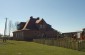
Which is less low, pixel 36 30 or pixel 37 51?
pixel 36 30

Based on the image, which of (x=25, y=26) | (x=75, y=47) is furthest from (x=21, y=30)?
(x=75, y=47)

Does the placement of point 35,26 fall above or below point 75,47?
above

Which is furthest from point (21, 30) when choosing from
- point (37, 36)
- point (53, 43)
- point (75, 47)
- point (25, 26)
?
point (75, 47)

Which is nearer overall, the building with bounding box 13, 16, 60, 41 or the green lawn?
the green lawn

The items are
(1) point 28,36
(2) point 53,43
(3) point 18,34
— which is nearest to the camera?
(2) point 53,43

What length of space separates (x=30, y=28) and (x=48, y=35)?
6.79 meters

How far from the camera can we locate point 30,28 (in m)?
76.2

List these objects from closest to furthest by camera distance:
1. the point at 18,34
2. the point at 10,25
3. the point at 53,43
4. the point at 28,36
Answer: the point at 53,43, the point at 28,36, the point at 18,34, the point at 10,25

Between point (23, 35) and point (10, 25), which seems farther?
point (10, 25)

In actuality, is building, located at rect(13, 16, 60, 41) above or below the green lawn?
above

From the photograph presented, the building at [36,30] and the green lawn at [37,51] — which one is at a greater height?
the building at [36,30]

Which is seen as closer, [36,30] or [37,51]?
[37,51]

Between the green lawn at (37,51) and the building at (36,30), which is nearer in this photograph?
the green lawn at (37,51)

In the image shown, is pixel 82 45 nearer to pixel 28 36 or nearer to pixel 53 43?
pixel 53 43
